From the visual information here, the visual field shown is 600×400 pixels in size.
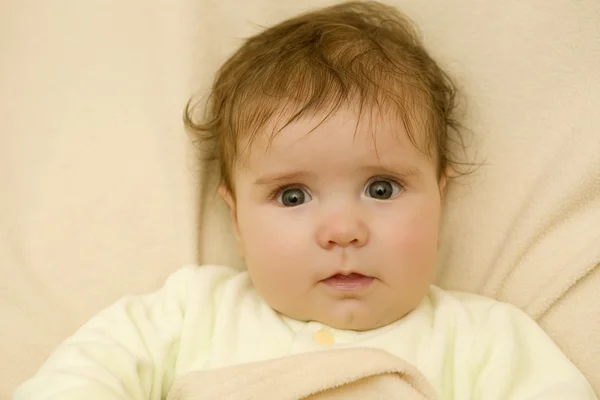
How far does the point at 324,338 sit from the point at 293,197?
9.5 inches

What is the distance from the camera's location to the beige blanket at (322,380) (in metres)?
1.11

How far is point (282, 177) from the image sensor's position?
1.26 metres

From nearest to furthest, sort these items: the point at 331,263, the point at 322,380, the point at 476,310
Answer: the point at 322,380 < the point at 331,263 < the point at 476,310

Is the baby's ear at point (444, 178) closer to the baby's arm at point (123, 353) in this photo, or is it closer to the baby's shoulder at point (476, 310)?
the baby's shoulder at point (476, 310)

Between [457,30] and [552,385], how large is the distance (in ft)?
2.24

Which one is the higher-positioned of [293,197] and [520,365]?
[293,197]

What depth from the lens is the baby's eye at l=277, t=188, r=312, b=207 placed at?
128 centimetres

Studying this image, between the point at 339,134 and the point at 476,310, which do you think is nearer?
the point at 339,134

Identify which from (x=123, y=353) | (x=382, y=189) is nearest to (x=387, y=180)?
(x=382, y=189)

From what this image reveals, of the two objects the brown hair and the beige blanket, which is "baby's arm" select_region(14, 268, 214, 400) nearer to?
the beige blanket

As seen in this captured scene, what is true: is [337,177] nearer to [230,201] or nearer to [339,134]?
[339,134]

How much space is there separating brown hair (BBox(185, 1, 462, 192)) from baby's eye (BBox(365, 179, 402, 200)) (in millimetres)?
80

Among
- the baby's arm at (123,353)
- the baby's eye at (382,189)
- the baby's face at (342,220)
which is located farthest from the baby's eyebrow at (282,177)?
the baby's arm at (123,353)

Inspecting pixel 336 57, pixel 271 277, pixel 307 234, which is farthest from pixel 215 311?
pixel 336 57
